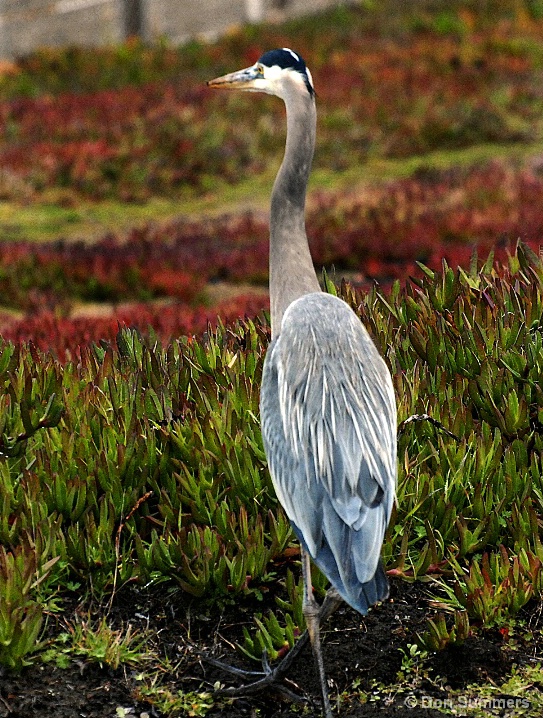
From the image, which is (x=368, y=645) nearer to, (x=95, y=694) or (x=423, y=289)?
(x=95, y=694)

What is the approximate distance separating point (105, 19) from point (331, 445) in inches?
971

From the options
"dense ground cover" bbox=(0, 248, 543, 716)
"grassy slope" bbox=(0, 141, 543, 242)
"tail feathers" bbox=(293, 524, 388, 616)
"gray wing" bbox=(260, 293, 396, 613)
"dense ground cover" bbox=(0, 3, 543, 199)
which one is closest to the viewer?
"tail feathers" bbox=(293, 524, 388, 616)

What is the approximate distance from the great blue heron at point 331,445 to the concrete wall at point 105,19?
926 inches

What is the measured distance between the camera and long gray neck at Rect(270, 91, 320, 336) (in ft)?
14.5

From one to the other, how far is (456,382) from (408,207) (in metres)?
7.46

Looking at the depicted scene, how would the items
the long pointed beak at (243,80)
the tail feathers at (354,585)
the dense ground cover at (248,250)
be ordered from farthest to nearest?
1. the dense ground cover at (248,250)
2. the long pointed beak at (243,80)
3. the tail feathers at (354,585)

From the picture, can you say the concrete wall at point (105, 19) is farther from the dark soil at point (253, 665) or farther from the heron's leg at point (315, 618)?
the heron's leg at point (315, 618)

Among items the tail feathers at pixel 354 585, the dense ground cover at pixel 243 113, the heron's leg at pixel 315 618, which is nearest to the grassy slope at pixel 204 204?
the dense ground cover at pixel 243 113

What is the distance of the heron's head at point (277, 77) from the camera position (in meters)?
4.51

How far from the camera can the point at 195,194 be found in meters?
15.1

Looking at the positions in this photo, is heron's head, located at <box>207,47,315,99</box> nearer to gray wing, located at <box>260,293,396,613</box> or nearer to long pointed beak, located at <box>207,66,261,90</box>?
long pointed beak, located at <box>207,66,261,90</box>

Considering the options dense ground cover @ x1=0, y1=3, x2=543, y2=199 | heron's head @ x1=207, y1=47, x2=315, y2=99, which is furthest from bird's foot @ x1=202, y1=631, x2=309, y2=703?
dense ground cover @ x1=0, y1=3, x2=543, y2=199

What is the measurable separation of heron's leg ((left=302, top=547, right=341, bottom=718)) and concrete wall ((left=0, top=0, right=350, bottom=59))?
23.9 meters

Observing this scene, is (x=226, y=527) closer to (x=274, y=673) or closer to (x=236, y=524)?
(x=236, y=524)
